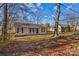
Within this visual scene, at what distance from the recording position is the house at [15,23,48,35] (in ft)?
5.60

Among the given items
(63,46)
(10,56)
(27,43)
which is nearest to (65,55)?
(63,46)

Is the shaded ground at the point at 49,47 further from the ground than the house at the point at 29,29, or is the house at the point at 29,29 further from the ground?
the house at the point at 29,29

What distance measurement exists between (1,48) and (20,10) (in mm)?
408

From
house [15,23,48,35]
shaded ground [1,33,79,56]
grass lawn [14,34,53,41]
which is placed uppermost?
house [15,23,48,35]

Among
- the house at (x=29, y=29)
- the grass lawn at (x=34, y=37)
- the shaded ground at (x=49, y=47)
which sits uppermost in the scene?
the house at (x=29, y=29)

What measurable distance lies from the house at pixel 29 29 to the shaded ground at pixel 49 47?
91 millimetres

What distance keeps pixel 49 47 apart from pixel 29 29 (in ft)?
0.84

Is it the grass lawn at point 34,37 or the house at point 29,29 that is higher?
the house at point 29,29

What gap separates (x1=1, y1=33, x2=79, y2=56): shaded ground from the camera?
67.1 inches

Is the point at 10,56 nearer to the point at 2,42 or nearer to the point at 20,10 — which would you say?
the point at 2,42

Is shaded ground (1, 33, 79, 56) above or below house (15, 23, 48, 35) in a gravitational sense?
below

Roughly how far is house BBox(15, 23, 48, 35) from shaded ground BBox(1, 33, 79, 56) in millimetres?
91

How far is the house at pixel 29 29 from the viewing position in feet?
5.60

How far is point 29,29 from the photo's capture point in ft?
5.62
